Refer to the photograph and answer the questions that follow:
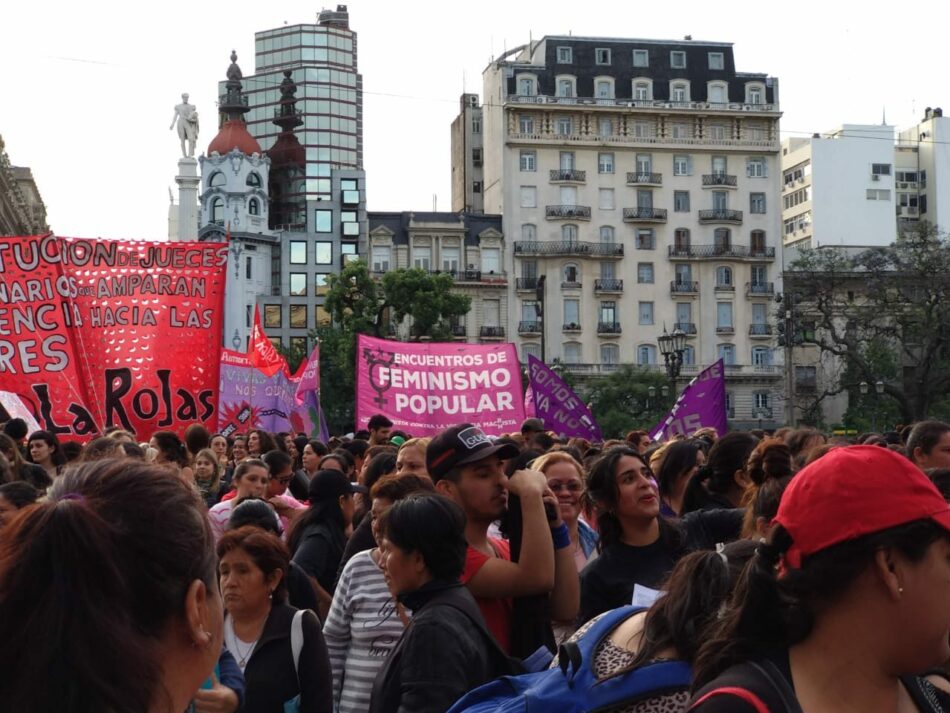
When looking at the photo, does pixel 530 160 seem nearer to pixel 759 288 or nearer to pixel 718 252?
pixel 718 252

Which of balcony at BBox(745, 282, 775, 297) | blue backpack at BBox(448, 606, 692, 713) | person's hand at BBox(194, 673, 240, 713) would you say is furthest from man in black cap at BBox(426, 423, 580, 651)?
balcony at BBox(745, 282, 775, 297)

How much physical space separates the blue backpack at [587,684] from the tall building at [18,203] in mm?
66652

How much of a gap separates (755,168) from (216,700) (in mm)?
80746

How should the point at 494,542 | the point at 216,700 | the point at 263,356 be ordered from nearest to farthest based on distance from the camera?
the point at 216,700 < the point at 494,542 < the point at 263,356

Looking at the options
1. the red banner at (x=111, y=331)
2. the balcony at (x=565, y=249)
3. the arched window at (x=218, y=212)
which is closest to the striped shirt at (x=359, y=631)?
the red banner at (x=111, y=331)

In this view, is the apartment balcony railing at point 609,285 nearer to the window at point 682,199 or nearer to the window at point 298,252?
the window at point 682,199

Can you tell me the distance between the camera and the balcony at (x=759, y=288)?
8069 cm

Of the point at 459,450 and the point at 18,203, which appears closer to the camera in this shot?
the point at 459,450

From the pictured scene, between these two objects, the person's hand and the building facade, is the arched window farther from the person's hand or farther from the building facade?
the person's hand

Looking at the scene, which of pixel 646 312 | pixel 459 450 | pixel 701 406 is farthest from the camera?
pixel 646 312

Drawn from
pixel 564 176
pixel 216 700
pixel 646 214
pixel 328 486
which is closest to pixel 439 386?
pixel 328 486

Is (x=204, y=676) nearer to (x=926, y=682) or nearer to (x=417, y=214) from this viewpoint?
(x=926, y=682)

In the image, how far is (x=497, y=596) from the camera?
5.25 meters

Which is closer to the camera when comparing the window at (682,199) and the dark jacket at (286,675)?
the dark jacket at (286,675)
